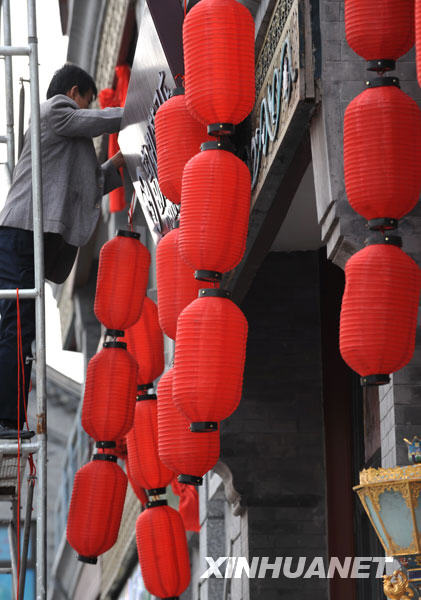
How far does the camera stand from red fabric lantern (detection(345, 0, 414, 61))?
201 inches

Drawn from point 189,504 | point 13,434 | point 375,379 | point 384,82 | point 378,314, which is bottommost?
point 189,504

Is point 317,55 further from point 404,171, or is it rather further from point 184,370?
point 184,370

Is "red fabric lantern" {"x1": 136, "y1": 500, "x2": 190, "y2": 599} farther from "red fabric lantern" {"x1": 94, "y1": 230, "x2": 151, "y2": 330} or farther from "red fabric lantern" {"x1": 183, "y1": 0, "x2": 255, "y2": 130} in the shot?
"red fabric lantern" {"x1": 183, "y1": 0, "x2": 255, "y2": 130}

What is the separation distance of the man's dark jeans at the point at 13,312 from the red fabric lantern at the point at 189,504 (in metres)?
4.53

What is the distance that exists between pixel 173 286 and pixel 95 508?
1722mm

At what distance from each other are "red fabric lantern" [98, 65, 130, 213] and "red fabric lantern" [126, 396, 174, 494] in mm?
6007

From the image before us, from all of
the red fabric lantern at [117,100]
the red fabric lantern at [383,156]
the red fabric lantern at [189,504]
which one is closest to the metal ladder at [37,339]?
the red fabric lantern at [383,156]

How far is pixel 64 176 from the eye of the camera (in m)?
7.91

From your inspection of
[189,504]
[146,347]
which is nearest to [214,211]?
[146,347]

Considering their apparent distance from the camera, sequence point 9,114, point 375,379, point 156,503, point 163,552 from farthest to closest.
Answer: point 9,114
point 156,503
point 163,552
point 375,379

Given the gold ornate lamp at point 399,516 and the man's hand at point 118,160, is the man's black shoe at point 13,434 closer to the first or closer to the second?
the man's hand at point 118,160

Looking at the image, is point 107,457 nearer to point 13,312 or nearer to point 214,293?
point 13,312

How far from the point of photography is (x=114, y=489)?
7.80 metres

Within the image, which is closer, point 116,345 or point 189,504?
point 116,345
